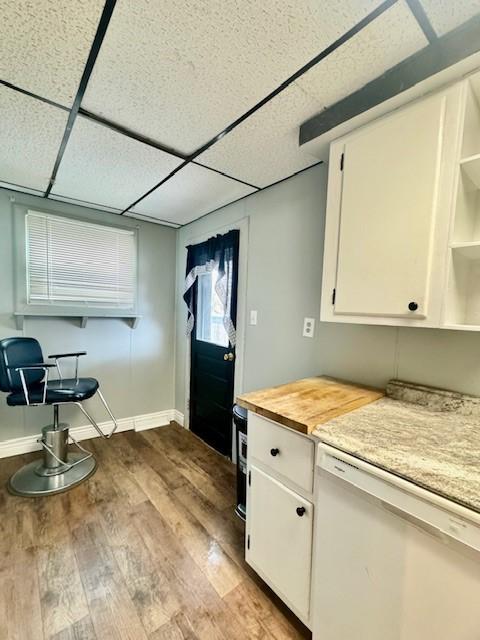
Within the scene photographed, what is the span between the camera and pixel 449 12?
820 mm

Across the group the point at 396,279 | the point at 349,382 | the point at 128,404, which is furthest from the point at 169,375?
the point at 396,279

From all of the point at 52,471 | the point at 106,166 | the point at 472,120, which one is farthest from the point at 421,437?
the point at 52,471

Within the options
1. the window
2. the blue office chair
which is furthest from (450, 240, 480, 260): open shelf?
the blue office chair

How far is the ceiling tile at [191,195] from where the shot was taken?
→ 1916 millimetres

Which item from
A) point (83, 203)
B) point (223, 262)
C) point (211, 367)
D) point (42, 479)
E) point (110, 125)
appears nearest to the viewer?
point (110, 125)

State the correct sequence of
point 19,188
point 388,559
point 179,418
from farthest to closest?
1. point 179,418
2. point 19,188
3. point 388,559

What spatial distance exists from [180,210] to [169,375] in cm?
181

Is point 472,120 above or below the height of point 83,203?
below

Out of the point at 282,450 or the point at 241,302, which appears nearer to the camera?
the point at 282,450

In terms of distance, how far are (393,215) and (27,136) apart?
1.86 metres

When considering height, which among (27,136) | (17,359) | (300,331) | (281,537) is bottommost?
(281,537)

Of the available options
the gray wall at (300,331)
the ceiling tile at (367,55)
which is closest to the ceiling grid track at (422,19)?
the ceiling tile at (367,55)

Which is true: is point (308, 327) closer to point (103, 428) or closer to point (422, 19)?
point (422, 19)

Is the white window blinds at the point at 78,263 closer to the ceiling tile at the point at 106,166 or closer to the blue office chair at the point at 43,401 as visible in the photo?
the ceiling tile at the point at 106,166
